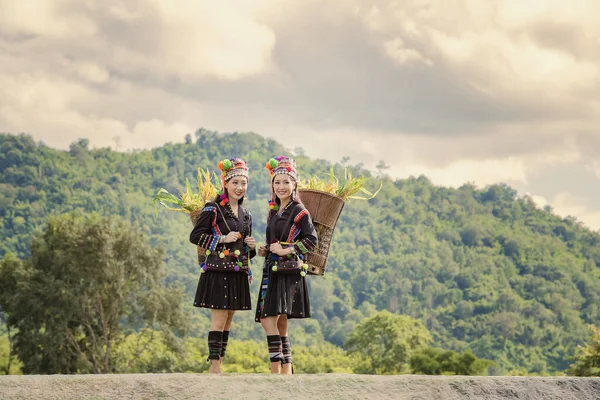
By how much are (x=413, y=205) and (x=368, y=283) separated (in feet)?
66.7

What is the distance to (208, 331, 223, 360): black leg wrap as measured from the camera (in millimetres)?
7359

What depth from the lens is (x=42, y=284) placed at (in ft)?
99.1

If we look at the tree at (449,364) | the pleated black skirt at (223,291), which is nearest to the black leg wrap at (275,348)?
the pleated black skirt at (223,291)

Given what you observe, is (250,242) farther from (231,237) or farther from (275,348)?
(275,348)

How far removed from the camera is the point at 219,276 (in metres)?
7.44

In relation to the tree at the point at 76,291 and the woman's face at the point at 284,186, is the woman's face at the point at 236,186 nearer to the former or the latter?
the woman's face at the point at 284,186

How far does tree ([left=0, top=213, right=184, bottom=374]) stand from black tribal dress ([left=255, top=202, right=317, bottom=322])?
77.8 ft

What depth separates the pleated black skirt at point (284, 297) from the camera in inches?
283

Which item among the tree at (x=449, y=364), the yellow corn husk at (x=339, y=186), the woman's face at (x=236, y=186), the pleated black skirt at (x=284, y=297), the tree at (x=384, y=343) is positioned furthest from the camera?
the tree at (x=384, y=343)

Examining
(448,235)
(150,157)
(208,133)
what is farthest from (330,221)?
(208,133)

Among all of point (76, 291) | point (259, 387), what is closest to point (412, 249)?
point (76, 291)

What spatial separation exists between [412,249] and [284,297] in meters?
83.8

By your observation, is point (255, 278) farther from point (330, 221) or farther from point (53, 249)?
point (330, 221)

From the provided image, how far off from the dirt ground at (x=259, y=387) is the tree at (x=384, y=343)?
37567mm
